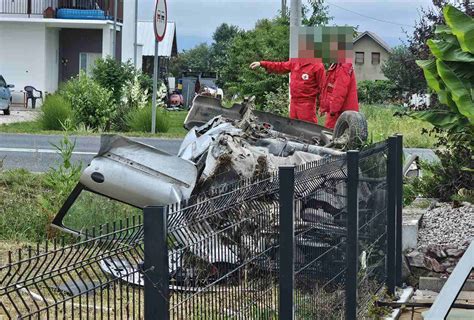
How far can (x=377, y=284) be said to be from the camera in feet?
24.8

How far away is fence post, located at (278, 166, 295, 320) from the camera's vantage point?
15.6 ft

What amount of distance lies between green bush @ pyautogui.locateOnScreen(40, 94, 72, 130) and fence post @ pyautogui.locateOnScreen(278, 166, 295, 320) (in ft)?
65.4

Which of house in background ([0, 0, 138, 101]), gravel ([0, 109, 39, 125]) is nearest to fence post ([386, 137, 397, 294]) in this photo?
gravel ([0, 109, 39, 125])

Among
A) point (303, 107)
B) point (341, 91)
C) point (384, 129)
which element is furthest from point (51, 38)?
point (341, 91)

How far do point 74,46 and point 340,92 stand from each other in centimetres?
4049

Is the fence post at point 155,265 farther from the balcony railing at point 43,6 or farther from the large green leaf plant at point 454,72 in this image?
the balcony railing at point 43,6

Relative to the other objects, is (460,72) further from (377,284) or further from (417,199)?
(377,284)

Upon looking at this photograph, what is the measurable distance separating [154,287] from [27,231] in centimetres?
573

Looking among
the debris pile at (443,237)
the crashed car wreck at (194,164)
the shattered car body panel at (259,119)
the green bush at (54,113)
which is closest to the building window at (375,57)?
the green bush at (54,113)

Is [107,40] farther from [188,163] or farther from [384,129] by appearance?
[188,163]

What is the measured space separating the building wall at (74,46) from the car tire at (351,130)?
4049cm

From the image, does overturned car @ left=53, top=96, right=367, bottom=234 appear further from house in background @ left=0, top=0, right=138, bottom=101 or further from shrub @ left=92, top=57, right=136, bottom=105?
house in background @ left=0, top=0, right=138, bottom=101

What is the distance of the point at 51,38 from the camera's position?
48219 millimetres

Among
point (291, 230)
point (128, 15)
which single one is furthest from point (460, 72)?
point (128, 15)
